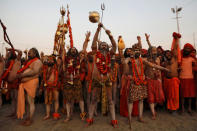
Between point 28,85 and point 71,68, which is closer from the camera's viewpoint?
point 28,85

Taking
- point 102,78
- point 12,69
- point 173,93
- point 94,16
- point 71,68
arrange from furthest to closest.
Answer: point 173,93, point 12,69, point 71,68, point 102,78, point 94,16

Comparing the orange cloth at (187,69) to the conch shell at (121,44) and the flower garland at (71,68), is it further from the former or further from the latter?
the flower garland at (71,68)

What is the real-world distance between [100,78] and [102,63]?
45 cm

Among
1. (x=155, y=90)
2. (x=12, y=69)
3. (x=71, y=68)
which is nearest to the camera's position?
(x=71, y=68)

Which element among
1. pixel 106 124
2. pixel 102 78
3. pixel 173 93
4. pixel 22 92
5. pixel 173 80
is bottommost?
pixel 106 124

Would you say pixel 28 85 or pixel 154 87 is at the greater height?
pixel 28 85

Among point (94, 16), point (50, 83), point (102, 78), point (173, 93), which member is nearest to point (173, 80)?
point (173, 93)

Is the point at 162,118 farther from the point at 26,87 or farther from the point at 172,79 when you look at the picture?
the point at 26,87

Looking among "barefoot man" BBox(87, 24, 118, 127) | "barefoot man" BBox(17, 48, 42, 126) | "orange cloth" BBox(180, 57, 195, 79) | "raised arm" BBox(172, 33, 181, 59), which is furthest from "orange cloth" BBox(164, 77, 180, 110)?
"barefoot man" BBox(17, 48, 42, 126)

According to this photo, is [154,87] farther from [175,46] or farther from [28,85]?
[28,85]

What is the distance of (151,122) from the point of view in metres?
3.99

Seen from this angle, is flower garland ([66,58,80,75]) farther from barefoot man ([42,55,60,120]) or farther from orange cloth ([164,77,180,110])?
orange cloth ([164,77,180,110])

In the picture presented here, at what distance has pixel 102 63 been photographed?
3768mm

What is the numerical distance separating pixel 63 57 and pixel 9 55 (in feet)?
6.49
